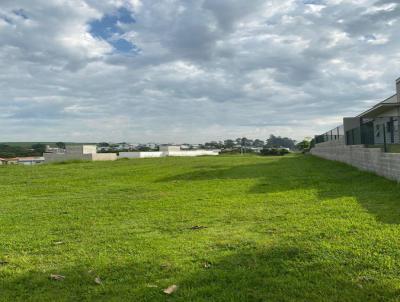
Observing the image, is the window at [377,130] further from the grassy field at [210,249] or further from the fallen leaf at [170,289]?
the fallen leaf at [170,289]

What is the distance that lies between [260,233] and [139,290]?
2556mm

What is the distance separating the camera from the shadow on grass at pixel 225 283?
3.69 meters

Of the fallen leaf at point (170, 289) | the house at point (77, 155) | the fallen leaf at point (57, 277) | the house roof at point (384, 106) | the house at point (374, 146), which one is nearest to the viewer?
the fallen leaf at point (170, 289)

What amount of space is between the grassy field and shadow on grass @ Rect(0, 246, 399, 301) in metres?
0.01

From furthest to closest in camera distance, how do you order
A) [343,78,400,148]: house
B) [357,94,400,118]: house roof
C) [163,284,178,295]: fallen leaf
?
[357,94,400,118]: house roof → [343,78,400,148]: house → [163,284,178,295]: fallen leaf

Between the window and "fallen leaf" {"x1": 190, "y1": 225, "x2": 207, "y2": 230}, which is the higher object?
the window

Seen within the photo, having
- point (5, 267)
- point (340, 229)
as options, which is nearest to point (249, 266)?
point (340, 229)

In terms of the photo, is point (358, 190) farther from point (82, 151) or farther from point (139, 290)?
point (82, 151)

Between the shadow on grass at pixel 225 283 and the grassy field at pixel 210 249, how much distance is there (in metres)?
0.01

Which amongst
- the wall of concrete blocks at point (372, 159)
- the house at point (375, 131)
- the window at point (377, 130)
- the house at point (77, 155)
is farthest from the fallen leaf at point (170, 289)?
the house at point (77, 155)

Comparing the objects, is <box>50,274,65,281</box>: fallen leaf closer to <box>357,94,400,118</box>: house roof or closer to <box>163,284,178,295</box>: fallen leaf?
<box>163,284,178,295</box>: fallen leaf

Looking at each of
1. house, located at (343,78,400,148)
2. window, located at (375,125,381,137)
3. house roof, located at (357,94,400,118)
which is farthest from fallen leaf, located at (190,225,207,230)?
house roof, located at (357,94,400,118)

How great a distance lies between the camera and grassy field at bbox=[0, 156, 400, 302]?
387 cm

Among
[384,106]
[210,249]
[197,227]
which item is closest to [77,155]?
[384,106]
